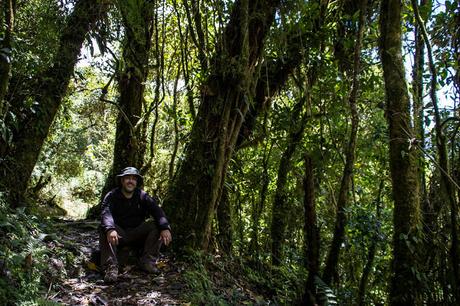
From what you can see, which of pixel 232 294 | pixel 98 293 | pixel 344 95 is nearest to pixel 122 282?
pixel 98 293

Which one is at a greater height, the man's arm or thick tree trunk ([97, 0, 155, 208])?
thick tree trunk ([97, 0, 155, 208])

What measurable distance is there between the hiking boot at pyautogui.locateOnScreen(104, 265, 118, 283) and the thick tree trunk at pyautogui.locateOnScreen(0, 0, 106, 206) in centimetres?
207

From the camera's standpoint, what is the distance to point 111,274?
5.00m

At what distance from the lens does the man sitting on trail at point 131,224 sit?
5.27m

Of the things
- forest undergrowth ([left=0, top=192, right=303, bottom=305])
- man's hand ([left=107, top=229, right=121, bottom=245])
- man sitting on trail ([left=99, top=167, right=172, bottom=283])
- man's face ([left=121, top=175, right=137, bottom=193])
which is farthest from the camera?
man's face ([left=121, top=175, right=137, bottom=193])

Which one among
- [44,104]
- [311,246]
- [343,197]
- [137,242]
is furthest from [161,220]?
[44,104]

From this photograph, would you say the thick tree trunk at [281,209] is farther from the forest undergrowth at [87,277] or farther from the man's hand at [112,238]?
the man's hand at [112,238]

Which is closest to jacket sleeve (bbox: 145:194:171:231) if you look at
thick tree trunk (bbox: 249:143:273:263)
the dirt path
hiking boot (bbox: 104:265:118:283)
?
the dirt path

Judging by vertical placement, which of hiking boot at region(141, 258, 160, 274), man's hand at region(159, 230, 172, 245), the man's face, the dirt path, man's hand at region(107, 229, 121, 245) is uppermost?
the man's face

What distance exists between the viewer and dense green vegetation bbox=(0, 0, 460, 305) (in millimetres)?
4797

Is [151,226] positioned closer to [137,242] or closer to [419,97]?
[137,242]

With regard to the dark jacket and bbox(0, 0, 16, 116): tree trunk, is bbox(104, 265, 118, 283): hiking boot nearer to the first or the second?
the dark jacket

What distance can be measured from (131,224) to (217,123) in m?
1.86

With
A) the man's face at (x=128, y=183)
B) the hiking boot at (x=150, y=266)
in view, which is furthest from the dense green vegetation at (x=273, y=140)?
the man's face at (x=128, y=183)
